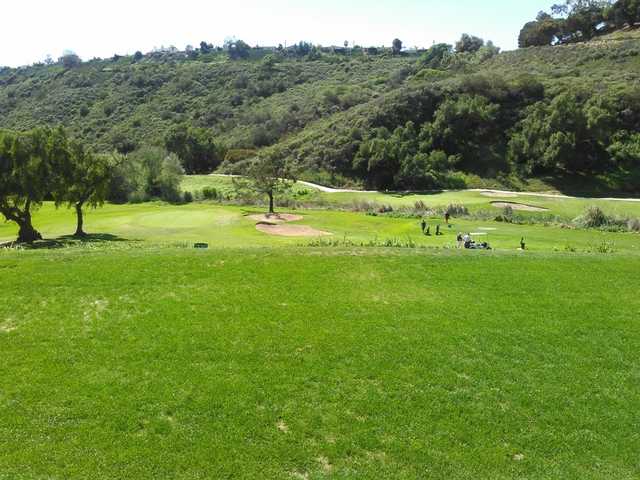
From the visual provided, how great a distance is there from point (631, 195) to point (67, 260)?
200 ft

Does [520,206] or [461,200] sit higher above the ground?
[461,200]

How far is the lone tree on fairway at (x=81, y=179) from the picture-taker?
3825 cm

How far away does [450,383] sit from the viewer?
12.9 m

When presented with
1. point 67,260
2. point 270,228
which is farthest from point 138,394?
point 270,228

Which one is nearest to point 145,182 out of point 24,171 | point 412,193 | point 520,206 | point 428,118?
point 24,171

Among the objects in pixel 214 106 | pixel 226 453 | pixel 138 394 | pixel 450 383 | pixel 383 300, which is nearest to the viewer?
pixel 226 453

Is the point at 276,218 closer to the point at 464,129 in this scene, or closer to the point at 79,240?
the point at 79,240

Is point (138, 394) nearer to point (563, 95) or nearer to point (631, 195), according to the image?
point (631, 195)

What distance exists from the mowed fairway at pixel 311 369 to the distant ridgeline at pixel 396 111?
43.6 m

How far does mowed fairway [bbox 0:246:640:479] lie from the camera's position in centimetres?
1041

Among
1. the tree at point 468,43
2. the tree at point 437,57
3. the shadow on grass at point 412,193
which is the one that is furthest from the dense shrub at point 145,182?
the tree at point 468,43

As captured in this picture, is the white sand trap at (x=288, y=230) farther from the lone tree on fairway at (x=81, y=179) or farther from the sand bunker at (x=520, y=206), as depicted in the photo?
the sand bunker at (x=520, y=206)

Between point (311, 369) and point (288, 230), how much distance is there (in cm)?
2784

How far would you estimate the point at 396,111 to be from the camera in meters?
83.4
